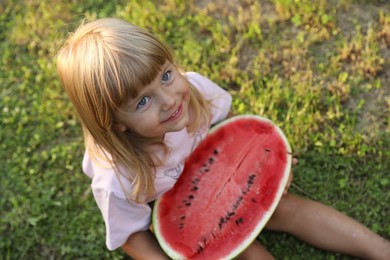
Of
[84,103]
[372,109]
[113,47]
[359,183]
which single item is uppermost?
[113,47]

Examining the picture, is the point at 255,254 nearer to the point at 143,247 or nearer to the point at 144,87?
the point at 143,247

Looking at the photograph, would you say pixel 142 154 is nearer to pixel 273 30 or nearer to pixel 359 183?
pixel 359 183

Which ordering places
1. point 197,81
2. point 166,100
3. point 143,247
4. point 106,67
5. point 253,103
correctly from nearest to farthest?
point 106,67 → point 166,100 → point 143,247 → point 197,81 → point 253,103

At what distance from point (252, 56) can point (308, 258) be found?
4.09 ft

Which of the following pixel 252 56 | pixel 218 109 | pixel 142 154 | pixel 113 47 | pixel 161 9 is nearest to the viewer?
pixel 113 47

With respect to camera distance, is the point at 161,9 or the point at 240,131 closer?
the point at 240,131

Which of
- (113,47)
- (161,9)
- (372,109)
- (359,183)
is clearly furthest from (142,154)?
(161,9)

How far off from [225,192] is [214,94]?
455mm

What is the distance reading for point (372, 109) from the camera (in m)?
2.96

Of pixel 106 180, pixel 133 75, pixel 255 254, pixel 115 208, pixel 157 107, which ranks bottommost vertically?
pixel 255 254

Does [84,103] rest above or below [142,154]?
above

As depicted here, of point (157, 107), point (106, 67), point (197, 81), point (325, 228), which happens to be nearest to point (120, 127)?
point (157, 107)

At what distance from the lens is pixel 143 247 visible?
244 cm

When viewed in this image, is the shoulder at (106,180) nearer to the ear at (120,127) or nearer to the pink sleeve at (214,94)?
the ear at (120,127)
